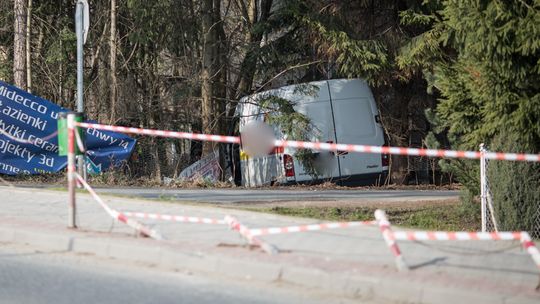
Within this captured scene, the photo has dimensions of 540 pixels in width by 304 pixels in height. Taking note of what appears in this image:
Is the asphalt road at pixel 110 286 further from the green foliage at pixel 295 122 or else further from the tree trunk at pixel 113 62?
the tree trunk at pixel 113 62

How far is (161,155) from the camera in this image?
18453 millimetres

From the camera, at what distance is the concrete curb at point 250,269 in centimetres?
624

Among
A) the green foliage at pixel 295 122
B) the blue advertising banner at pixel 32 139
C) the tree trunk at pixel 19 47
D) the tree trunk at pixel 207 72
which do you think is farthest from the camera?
the tree trunk at pixel 207 72

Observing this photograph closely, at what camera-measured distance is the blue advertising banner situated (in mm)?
15820

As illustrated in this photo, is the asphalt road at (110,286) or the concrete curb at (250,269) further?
the asphalt road at (110,286)

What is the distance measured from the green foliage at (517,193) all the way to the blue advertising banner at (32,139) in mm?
8808

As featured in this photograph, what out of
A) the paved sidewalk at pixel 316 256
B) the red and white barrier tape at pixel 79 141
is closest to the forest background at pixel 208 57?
the paved sidewalk at pixel 316 256

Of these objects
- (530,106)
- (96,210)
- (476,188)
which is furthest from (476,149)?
(96,210)

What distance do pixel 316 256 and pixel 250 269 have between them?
29.0 inches

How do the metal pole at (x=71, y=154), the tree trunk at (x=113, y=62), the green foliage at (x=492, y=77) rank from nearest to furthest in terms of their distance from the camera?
the metal pole at (x=71, y=154) < the green foliage at (x=492, y=77) < the tree trunk at (x=113, y=62)

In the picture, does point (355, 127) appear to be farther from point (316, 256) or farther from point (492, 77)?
point (316, 256)

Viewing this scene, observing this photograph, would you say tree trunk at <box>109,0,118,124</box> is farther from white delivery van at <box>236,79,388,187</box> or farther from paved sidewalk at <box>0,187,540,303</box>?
paved sidewalk at <box>0,187,540,303</box>

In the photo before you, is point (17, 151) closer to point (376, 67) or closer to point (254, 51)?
point (254, 51)

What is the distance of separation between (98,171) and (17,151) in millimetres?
1726
